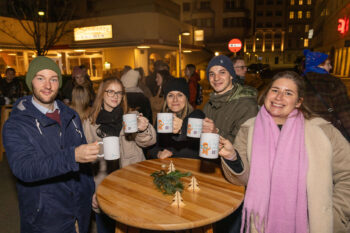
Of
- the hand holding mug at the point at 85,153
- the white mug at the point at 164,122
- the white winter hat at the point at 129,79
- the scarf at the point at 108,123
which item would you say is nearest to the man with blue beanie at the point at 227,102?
the white mug at the point at 164,122

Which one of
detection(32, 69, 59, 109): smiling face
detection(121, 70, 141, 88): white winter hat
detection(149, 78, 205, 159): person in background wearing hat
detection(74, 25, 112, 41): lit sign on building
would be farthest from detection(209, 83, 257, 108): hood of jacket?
detection(74, 25, 112, 41): lit sign on building

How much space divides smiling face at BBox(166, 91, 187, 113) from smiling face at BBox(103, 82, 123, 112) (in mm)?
709

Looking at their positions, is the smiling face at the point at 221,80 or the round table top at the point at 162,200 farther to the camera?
the smiling face at the point at 221,80

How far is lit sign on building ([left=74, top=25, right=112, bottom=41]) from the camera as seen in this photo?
59.8 ft

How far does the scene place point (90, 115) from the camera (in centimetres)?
308

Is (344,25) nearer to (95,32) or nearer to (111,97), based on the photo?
(95,32)

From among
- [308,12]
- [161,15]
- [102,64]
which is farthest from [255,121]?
[308,12]

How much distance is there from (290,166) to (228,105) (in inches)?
44.1

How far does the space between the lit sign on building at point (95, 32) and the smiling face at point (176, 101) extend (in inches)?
663

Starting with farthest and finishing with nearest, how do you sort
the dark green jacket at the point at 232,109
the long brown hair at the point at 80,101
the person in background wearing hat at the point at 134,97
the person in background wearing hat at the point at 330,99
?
the person in background wearing hat at the point at 134,97
the long brown hair at the point at 80,101
the person in background wearing hat at the point at 330,99
the dark green jacket at the point at 232,109

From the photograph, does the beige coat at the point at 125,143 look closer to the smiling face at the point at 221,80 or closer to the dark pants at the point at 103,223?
the dark pants at the point at 103,223

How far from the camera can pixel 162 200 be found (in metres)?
1.96

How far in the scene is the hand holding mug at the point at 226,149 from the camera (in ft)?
6.69

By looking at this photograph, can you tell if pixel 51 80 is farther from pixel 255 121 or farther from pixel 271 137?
pixel 271 137
